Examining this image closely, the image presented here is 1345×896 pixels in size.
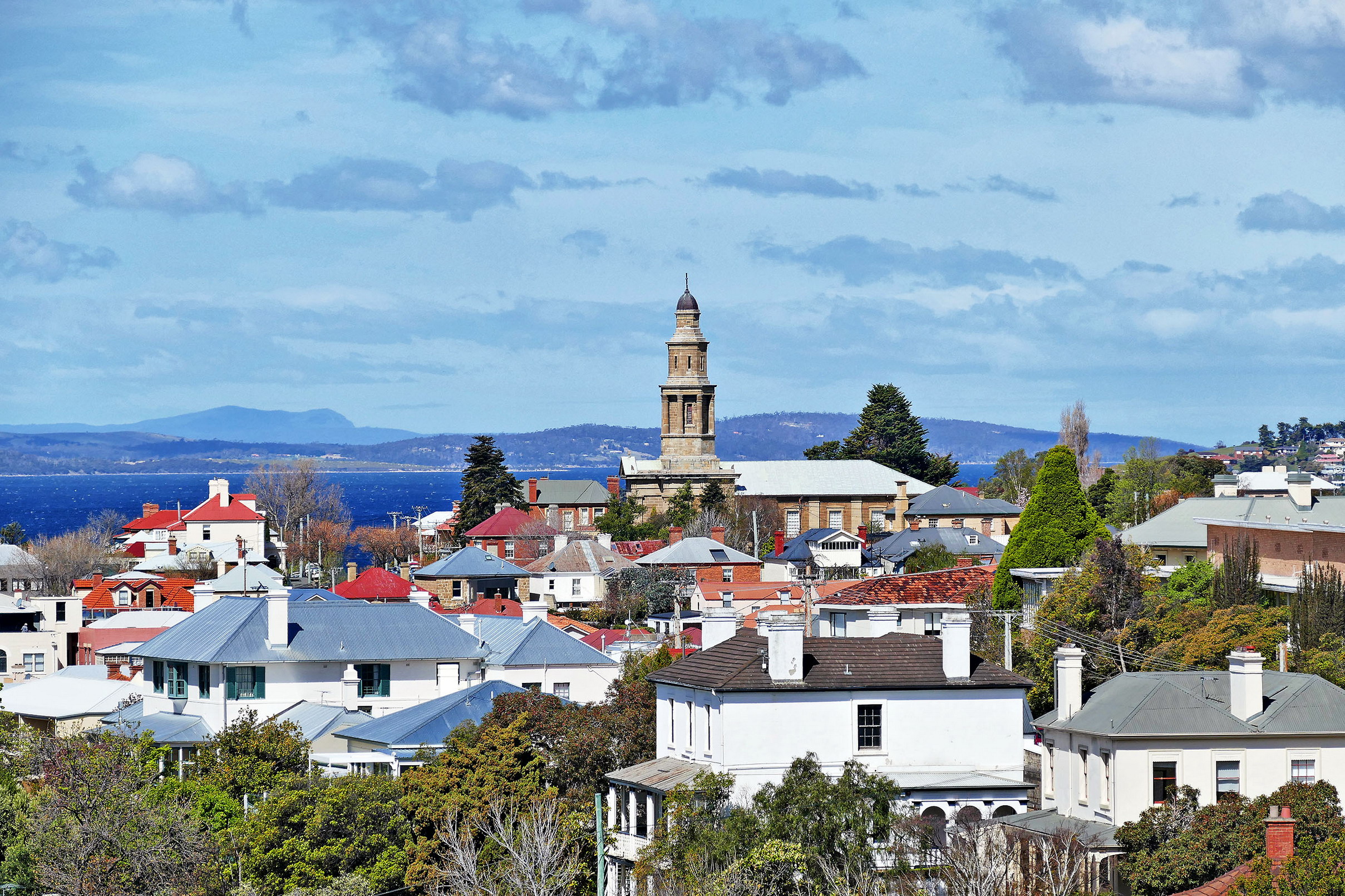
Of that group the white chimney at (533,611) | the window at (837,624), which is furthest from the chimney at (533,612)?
the window at (837,624)

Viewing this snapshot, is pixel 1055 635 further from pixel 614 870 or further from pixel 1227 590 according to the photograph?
pixel 614 870

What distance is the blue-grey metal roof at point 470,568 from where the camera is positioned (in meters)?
111

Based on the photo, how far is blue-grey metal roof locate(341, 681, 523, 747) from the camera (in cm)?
5234

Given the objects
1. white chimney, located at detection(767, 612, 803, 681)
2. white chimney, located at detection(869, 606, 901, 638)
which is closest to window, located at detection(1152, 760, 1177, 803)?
white chimney, located at detection(767, 612, 803, 681)

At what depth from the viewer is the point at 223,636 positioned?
6303 centimetres

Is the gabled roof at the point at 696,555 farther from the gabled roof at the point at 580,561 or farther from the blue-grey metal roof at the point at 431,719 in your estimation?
the blue-grey metal roof at the point at 431,719

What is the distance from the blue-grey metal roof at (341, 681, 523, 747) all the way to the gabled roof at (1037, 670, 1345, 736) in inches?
584

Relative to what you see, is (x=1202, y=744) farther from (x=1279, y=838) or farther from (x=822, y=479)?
(x=822, y=479)

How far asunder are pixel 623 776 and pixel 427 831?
4.31 meters

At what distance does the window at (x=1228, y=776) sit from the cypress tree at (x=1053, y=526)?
32.9m

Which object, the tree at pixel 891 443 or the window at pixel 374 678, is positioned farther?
the tree at pixel 891 443

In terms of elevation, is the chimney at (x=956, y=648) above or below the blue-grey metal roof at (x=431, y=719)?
above

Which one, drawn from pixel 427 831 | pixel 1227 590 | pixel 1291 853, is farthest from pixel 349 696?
pixel 1291 853

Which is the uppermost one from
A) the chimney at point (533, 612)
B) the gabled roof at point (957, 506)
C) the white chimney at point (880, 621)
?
the gabled roof at point (957, 506)
